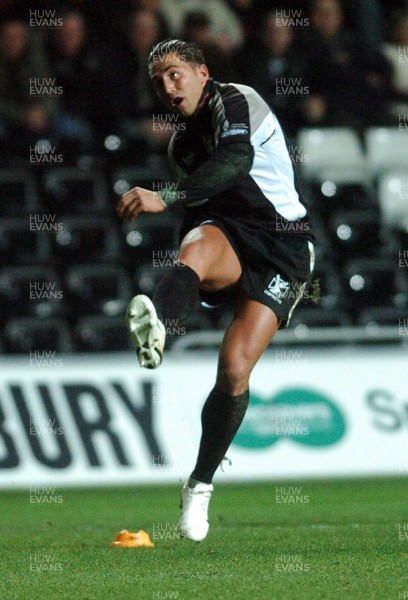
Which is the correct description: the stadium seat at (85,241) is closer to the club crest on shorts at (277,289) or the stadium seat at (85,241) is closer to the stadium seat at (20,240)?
the stadium seat at (20,240)

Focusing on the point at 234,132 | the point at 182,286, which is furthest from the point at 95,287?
the point at 182,286

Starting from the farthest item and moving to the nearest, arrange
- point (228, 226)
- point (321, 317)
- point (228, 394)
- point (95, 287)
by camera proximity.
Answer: point (95, 287), point (321, 317), point (228, 226), point (228, 394)

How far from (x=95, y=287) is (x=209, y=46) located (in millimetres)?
2441

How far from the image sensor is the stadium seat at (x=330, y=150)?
1262cm

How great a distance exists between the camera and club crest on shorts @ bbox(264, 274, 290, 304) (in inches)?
245

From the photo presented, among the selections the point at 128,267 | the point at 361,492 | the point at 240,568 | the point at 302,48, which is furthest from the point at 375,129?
the point at 240,568

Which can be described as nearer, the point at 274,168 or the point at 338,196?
the point at 274,168

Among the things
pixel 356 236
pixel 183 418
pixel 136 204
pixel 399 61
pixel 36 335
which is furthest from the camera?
pixel 399 61

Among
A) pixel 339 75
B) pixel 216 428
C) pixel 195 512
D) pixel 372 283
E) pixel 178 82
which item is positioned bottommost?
pixel 372 283

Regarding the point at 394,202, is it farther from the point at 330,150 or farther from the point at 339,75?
the point at 339,75

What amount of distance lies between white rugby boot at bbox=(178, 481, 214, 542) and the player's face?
1.83m

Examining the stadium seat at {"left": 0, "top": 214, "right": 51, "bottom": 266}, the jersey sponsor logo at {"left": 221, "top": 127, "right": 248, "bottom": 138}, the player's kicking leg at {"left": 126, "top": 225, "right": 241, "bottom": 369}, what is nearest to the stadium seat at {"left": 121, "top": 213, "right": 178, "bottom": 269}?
the stadium seat at {"left": 0, "top": 214, "right": 51, "bottom": 266}

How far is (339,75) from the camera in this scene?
12.8 meters

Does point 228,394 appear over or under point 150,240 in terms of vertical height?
over
